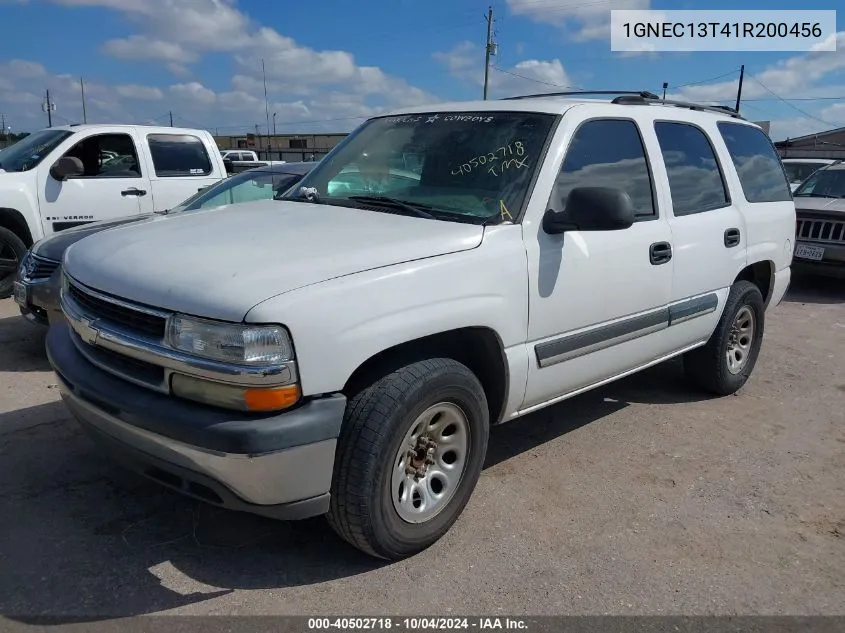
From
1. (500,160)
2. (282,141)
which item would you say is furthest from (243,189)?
(282,141)

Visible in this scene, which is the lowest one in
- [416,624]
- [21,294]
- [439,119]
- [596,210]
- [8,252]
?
[416,624]

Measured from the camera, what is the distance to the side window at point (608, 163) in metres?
3.55

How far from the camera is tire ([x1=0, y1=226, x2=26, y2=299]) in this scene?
736 cm

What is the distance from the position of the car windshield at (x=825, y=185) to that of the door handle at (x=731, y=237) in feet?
21.7

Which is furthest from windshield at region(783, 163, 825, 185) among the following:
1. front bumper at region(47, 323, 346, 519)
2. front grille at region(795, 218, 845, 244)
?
front bumper at region(47, 323, 346, 519)

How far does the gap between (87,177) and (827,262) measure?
9.10m

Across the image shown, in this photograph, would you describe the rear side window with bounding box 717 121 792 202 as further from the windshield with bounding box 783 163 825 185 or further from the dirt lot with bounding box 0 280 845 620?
the windshield with bounding box 783 163 825 185

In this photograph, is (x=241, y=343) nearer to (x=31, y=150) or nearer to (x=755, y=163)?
(x=755, y=163)

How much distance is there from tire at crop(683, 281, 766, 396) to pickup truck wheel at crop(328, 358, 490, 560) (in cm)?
246

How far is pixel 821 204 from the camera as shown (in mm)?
9703

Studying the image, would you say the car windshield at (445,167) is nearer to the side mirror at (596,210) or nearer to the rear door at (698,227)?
the side mirror at (596,210)

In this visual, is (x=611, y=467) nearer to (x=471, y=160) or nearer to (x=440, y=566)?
(x=440, y=566)

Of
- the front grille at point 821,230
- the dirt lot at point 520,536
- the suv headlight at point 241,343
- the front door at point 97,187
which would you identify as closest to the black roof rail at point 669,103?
the dirt lot at point 520,536

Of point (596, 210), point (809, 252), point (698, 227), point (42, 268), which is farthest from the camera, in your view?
point (809, 252)
